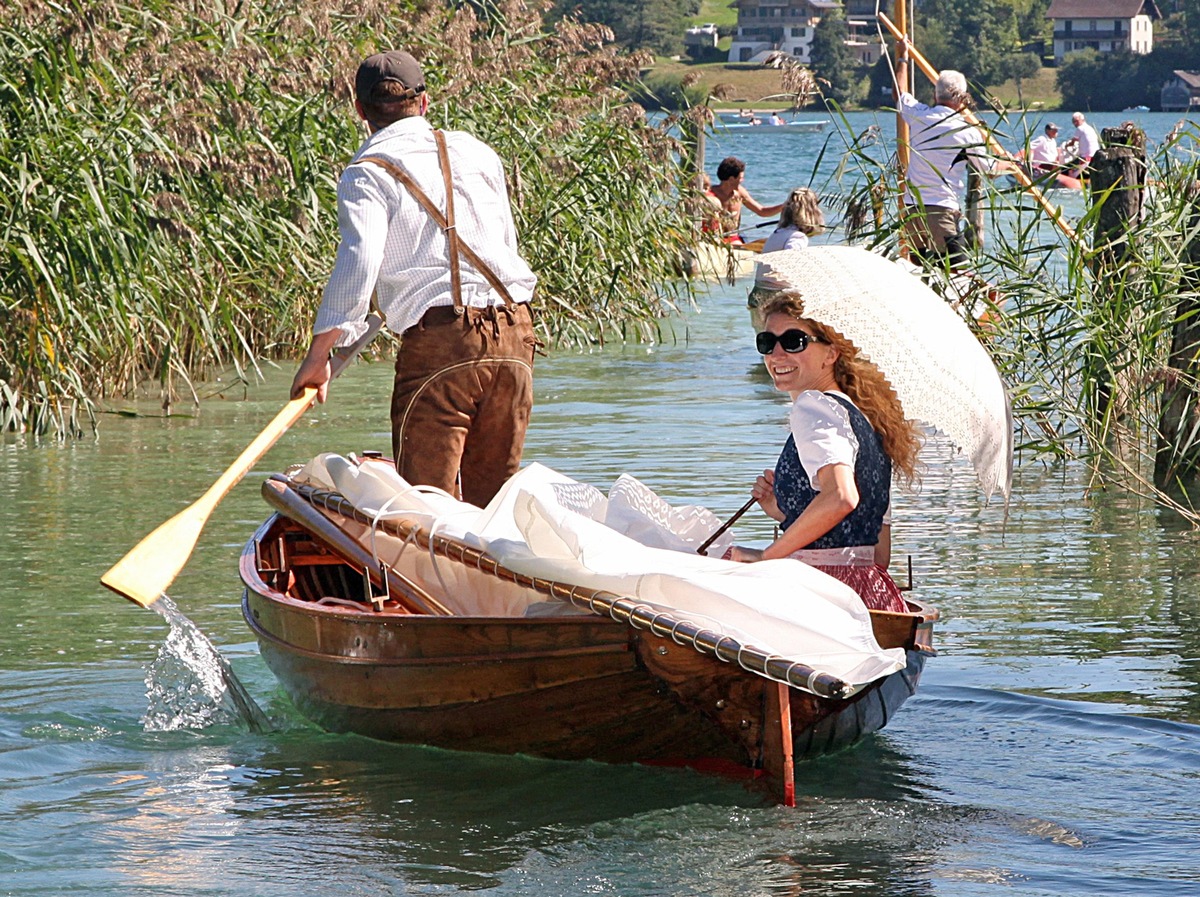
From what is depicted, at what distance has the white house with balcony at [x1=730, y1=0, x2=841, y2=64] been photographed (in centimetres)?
9510

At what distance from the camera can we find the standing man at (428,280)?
634cm

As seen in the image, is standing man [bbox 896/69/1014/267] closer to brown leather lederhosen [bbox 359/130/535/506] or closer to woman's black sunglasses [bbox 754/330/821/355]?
brown leather lederhosen [bbox 359/130/535/506]

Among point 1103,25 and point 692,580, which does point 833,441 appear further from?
point 1103,25

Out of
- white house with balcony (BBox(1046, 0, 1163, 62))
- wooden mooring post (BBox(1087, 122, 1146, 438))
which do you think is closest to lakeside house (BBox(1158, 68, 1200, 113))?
white house with balcony (BBox(1046, 0, 1163, 62))

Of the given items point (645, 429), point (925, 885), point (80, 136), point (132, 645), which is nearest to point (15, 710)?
point (132, 645)

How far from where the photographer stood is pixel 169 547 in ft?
19.6

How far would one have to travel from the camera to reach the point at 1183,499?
9.74 metres

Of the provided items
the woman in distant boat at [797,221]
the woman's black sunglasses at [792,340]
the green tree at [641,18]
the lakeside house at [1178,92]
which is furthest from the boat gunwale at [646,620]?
the lakeside house at [1178,92]


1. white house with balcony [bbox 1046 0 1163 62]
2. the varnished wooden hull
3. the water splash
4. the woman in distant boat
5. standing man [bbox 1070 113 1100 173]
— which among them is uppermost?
white house with balcony [bbox 1046 0 1163 62]

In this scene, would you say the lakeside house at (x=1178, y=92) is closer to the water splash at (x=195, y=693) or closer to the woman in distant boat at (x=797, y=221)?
the woman in distant boat at (x=797, y=221)

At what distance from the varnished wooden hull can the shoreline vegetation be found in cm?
347

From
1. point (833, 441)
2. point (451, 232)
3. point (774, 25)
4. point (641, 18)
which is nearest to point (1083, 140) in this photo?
point (451, 232)

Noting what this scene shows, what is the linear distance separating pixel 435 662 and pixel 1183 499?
541 cm

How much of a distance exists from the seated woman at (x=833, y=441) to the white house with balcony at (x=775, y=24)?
86.6 metres
